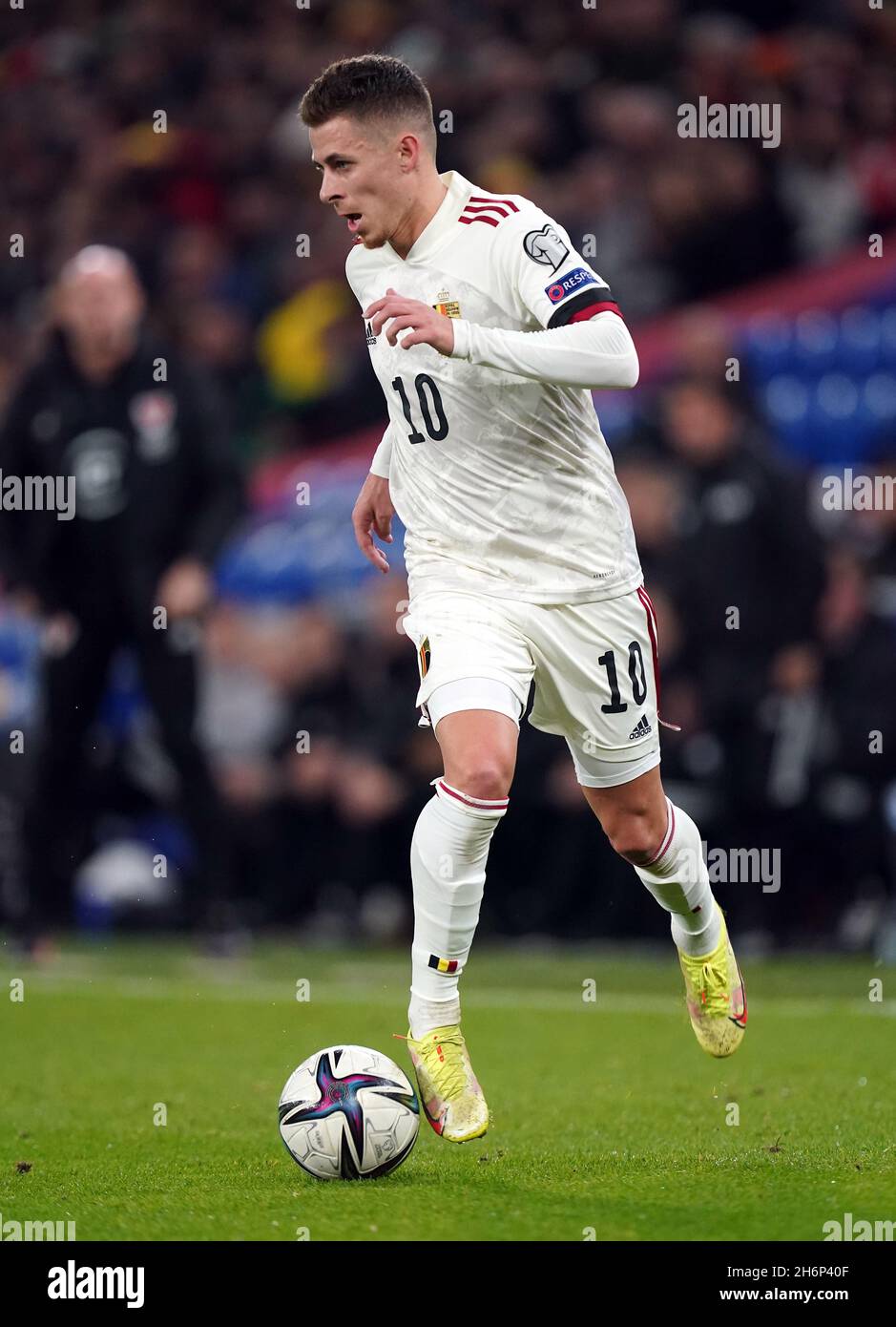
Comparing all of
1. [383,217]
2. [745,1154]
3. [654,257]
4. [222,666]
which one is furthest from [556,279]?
[654,257]

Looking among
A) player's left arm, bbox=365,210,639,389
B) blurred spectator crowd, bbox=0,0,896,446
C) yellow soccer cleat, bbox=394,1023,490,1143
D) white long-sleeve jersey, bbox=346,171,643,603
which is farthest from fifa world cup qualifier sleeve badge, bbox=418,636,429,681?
blurred spectator crowd, bbox=0,0,896,446

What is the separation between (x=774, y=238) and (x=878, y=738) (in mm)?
4258

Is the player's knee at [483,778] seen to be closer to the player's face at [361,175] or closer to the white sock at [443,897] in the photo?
the white sock at [443,897]

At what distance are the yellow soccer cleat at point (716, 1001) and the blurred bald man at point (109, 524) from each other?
4.05 m

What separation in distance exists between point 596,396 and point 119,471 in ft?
9.79

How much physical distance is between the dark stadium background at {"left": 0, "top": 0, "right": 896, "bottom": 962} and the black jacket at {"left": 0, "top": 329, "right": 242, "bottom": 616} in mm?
1306

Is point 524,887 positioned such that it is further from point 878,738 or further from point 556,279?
point 556,279

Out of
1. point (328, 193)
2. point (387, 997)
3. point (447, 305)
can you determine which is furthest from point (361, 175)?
point (387, 997)

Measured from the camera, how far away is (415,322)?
4703 mm

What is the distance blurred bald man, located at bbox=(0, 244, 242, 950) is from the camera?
9.55m

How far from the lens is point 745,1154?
198 inches

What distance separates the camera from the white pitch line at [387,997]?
26.6 feet

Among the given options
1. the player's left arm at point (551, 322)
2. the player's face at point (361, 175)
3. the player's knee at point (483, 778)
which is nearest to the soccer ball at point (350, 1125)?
the player's knee at point (483, 778)

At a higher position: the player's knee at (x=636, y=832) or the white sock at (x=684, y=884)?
the player's knee at (x=636, y=832)
